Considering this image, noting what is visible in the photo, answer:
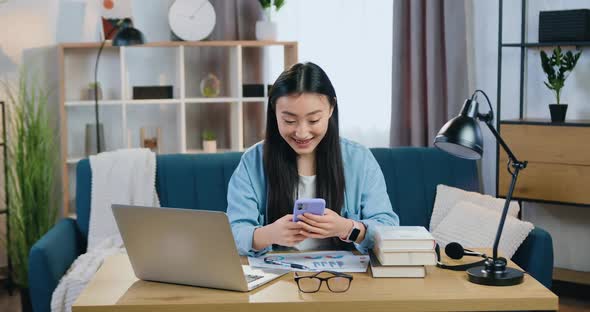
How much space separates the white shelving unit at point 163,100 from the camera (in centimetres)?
453

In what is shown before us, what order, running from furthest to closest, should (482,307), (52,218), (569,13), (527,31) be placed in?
(52,218) → (527,31) → (569,13) → (482,307)

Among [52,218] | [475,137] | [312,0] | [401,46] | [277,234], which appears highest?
[312,0]

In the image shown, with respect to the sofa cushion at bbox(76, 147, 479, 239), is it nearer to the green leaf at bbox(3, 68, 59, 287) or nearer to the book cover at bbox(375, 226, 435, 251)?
the green leaf at bbox(3, 68, 59, 287)

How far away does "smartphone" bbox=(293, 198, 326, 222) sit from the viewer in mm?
1984

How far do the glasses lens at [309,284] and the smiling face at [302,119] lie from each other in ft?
1.45

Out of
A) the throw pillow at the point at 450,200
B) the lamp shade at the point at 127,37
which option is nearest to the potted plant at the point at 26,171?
the lamp shade at the point at 127,37

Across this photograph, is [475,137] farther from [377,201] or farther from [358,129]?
[358,129]

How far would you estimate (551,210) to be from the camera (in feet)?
14.1

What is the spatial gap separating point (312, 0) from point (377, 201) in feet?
8.46

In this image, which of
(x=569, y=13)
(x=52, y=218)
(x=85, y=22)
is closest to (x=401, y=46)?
(x=569, y=13)

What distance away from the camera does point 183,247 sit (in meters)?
1.81

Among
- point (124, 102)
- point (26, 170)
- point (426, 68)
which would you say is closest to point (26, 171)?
point (26, 170)

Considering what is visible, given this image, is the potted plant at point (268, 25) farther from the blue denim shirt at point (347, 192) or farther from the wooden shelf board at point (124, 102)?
the blue denim shirt at point (347, 192)

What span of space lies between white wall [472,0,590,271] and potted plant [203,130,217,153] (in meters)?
1.54
